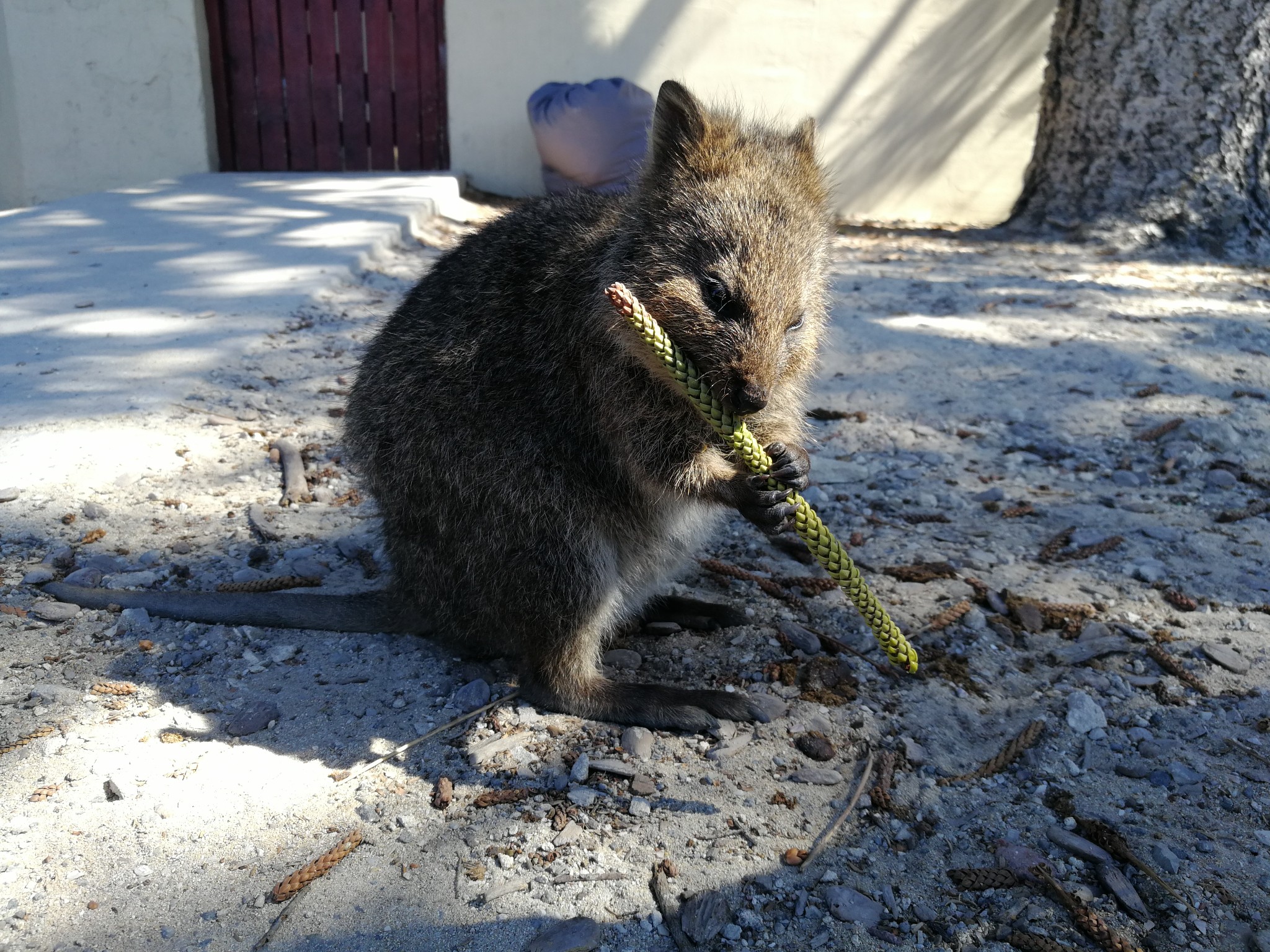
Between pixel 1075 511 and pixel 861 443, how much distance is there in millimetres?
931

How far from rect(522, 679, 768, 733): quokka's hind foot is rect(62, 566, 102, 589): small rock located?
53.6 inches

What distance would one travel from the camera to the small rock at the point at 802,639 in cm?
291

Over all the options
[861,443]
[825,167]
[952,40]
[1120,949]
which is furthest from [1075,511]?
[952,40]

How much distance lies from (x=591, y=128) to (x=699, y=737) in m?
6.46

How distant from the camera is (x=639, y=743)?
251 cm

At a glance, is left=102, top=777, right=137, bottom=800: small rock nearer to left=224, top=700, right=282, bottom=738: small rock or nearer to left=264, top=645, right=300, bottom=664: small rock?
left=224, top=700, right=282, bottom=738: small rock

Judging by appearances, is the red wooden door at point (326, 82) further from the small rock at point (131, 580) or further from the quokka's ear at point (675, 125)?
the quokka's ear at point (675, 125)

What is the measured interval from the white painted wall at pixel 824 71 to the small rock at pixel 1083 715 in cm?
712

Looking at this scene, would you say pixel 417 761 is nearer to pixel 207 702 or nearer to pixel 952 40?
pixel 207 702

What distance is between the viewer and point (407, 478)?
8.86 ft

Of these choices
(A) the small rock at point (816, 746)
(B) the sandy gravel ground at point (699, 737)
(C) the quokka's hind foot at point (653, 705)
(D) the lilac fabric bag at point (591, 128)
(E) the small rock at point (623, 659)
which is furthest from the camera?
(D) the lilac fabric bag at point (591, 128)

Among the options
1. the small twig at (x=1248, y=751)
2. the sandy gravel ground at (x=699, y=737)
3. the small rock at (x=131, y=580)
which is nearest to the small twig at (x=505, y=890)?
the sandy gravel ground at (x=699, y=737)

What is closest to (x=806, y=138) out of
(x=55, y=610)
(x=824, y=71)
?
(x=55, y=610)

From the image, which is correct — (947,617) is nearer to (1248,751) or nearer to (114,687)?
(1248,751)
